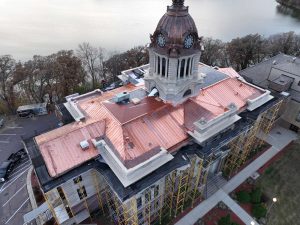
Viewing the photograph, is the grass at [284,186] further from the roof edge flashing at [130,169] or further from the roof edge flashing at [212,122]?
the roof edge flashing at [130,169]

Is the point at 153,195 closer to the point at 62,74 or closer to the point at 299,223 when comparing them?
the point at 299,223

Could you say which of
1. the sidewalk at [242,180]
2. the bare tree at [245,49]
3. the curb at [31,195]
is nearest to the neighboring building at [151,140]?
the sidewalk at [242,180]

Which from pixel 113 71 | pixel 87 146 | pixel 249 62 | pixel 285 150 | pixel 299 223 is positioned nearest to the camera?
pixel 87 146

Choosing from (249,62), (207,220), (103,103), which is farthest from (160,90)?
(249,62)

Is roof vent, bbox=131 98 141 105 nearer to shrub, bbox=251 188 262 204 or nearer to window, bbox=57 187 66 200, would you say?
window, bbox=57 187 66 200

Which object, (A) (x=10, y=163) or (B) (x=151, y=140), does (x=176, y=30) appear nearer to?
(B) (x=151, y=140)

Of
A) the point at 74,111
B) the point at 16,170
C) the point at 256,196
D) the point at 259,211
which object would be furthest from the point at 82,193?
the point at 256,196
